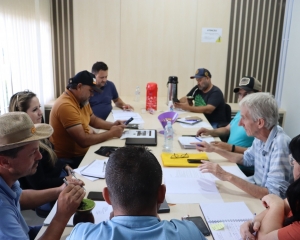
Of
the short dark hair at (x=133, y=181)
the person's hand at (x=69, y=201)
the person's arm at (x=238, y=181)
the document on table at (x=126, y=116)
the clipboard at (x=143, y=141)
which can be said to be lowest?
the document on table at (x=126, y=116)

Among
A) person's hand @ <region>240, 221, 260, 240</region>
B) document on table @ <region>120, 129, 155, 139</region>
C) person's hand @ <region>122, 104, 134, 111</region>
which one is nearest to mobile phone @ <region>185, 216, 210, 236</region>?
person's hand @ <region>240, 221, 260, 240</region>

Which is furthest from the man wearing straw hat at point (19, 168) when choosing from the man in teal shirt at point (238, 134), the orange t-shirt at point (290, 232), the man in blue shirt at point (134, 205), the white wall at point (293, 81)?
the white wall at point (293, 81)

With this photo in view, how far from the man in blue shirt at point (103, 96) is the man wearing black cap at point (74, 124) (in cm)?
95

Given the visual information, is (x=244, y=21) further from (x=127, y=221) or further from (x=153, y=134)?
(x=127, y=221)

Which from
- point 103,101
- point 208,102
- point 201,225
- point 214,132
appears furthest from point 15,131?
point 208,102

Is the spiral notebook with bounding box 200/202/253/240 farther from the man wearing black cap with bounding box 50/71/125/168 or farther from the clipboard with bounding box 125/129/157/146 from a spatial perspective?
the man wearing black cap with bounding box 50/71/125/168

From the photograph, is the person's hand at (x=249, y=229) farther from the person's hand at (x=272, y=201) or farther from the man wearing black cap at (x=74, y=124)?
the man wearing black cap at (x=74, y=124)

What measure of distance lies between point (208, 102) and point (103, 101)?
4.23ft

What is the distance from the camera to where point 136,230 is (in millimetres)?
834

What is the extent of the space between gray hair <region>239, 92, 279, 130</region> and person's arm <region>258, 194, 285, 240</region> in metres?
0.52

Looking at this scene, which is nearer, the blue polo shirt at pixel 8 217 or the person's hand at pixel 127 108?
the blue polo shirt at pixel 8 217

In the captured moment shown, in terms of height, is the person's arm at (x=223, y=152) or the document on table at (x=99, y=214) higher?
the person's arm at (x=223, y=152)

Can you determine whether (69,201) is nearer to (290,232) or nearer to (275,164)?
(290,232)

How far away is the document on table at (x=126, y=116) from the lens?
3.16 m
